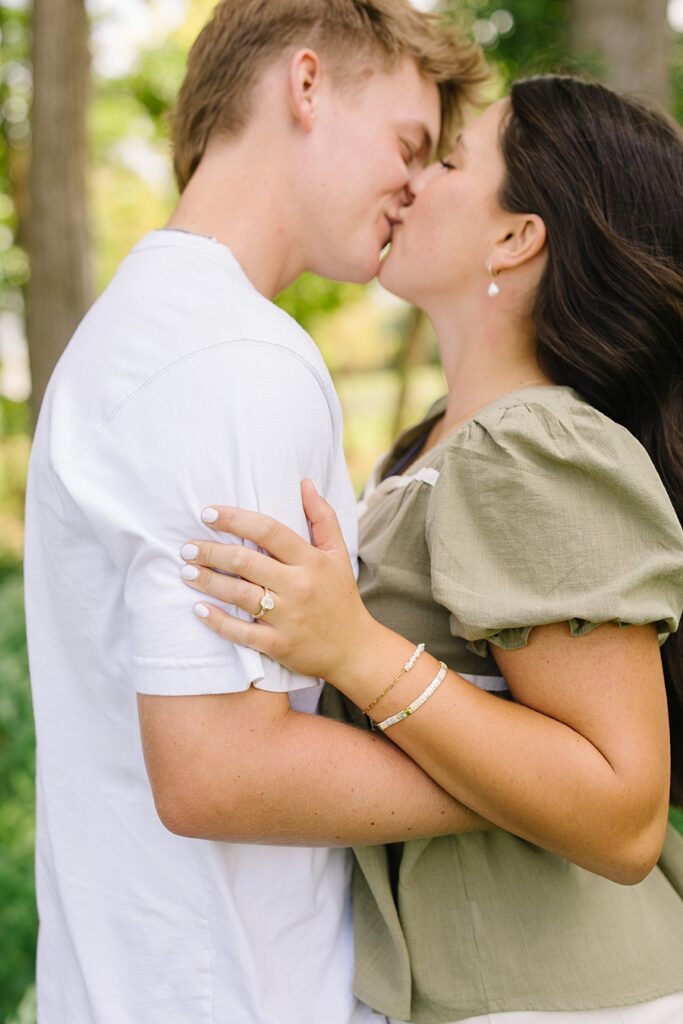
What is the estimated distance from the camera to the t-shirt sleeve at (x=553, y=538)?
144cm

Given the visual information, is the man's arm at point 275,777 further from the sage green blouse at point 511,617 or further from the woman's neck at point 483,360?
the woman's neck at point 483,360

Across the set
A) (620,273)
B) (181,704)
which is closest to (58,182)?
(620,273)

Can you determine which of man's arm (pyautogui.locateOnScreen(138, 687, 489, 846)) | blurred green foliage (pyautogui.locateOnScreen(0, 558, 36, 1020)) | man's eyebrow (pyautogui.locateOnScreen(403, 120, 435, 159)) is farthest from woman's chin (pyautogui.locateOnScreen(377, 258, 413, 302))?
blurred green foliage (pyautogui.locateOnScreen(0, 558, 36, 1020))

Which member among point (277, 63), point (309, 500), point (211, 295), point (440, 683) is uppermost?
point (277, 63)

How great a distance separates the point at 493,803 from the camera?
146 cm

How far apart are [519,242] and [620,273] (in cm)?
25

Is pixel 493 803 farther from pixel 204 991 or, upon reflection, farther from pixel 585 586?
pixel 204 991

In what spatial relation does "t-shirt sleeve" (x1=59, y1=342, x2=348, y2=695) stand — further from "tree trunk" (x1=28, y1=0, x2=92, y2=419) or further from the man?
"tree trunk" (x1=28, y1=0, x2=92, y2=419)

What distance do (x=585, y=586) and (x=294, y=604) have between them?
0.42 meters

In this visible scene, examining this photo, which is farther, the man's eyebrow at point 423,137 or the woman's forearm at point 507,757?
the man's eyebrow at point 423,137

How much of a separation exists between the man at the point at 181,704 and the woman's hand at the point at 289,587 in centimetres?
3

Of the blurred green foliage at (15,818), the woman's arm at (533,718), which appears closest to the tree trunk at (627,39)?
the woman's arm at (533,718)

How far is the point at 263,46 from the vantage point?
1977 mm

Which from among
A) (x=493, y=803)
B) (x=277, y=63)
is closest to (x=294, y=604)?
(x=493, y=803)
